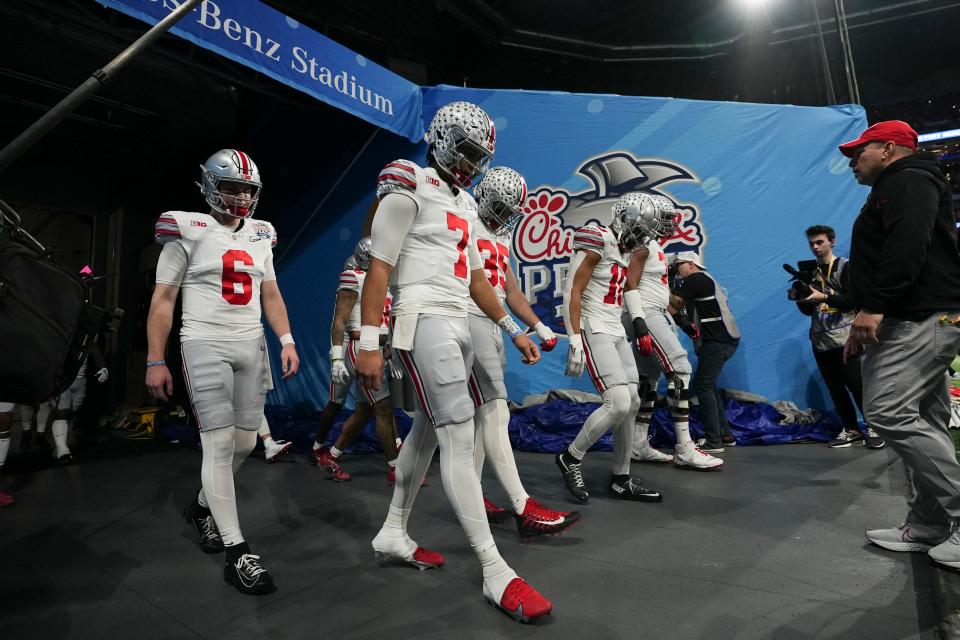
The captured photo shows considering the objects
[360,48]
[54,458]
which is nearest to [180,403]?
[54,458]

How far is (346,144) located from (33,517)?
5.65 meters

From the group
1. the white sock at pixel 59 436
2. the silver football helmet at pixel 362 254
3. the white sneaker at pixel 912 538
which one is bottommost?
the white sneaker at pixel 912 538

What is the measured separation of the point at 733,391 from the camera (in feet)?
21.1

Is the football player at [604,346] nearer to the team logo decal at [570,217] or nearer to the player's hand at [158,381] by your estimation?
the player's hand at [158,381]

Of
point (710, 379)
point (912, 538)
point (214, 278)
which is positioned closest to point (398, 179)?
point (214, 278)

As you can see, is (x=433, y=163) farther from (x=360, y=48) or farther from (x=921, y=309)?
(x=360, y=48)

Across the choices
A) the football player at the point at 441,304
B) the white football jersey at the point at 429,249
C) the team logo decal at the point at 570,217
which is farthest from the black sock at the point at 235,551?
the team logo decal at the point at 570,217

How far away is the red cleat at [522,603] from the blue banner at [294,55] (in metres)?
4.65

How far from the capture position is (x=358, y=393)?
5.13m

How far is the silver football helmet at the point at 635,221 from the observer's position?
13.4ft

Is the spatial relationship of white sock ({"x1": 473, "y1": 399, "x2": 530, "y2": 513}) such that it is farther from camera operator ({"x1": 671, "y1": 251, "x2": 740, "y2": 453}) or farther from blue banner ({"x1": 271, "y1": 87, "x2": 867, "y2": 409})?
blue banner ({"x1": 271, "y1": 87, "x2": 867, "y2": 409})

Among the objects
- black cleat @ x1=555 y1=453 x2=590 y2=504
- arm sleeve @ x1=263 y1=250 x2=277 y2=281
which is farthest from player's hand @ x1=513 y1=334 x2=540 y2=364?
arm sleeve @ x1=263 y1=250 x2=277 y2=281

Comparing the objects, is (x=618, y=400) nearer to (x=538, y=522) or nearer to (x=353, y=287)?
(x=538, y=522)

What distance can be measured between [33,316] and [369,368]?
3.95 feet
